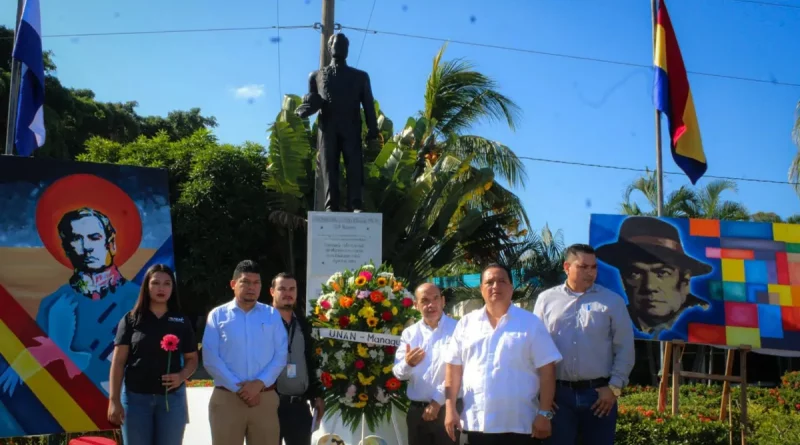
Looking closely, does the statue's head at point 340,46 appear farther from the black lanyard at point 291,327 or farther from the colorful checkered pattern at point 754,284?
the colorful checkered pattern at point 754,284

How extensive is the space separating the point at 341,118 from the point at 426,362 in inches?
145

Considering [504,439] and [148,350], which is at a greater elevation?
[148,350]

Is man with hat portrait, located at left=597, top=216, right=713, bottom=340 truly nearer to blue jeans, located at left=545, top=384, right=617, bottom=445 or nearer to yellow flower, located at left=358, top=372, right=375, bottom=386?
yellow flower, located at left=358, top=372, right=375, bottom=386

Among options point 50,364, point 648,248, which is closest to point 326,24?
point 648,248

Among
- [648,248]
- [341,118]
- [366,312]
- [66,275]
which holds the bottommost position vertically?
[366,312]

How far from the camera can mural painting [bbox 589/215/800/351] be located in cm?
782

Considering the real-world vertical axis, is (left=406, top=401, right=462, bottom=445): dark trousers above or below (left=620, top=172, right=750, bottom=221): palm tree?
below

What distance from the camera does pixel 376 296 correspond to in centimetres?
570

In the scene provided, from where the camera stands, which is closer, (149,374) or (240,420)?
(149,374)

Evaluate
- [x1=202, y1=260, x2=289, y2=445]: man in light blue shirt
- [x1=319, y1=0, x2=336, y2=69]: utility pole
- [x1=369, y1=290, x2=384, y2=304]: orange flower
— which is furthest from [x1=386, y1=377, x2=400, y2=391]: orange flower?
[x1=319, y1=0, x2=336, y2=69]: utility pole

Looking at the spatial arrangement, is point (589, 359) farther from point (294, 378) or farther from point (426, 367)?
point (294, 378)

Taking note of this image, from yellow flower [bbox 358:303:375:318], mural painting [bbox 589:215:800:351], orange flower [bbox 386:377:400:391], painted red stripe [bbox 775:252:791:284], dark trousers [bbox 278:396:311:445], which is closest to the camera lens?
dark trousers [bbox 278:396:311:445]

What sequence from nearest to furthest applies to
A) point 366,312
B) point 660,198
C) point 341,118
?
point 366,312 < point 341,118 < point 660,198

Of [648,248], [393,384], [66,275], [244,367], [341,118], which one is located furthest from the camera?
[648,248]
